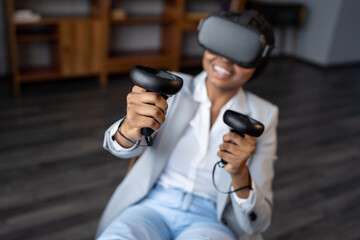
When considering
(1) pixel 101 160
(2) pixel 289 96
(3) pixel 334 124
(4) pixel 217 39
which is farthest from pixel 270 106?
(2) pixel 289 96

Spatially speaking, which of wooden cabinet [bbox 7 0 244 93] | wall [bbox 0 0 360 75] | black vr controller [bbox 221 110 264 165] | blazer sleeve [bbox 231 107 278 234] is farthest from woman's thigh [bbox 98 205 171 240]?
wall [bbox 0 0 360 75]

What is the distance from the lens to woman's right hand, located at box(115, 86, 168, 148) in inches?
34.4

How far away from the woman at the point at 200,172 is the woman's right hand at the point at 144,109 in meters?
0.19

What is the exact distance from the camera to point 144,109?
0.89 meters

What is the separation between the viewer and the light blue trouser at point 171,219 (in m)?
1.12

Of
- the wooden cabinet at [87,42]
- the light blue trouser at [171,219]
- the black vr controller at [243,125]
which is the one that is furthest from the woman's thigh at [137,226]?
the wooden cabinet at [87,42]

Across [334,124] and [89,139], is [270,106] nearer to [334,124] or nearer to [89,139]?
[89,139]

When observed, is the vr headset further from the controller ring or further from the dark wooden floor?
the dark wooden floor

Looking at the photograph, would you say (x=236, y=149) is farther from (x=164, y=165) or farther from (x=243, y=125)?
(x=164, y=165)

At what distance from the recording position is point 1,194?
208 cm

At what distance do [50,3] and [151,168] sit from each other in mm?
2954

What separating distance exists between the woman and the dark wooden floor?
0.81 metres

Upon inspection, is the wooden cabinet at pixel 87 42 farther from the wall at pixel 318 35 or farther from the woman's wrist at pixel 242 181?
the woman's wrist at pixel 242 181

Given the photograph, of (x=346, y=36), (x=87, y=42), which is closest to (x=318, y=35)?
(x=346, y=36)
